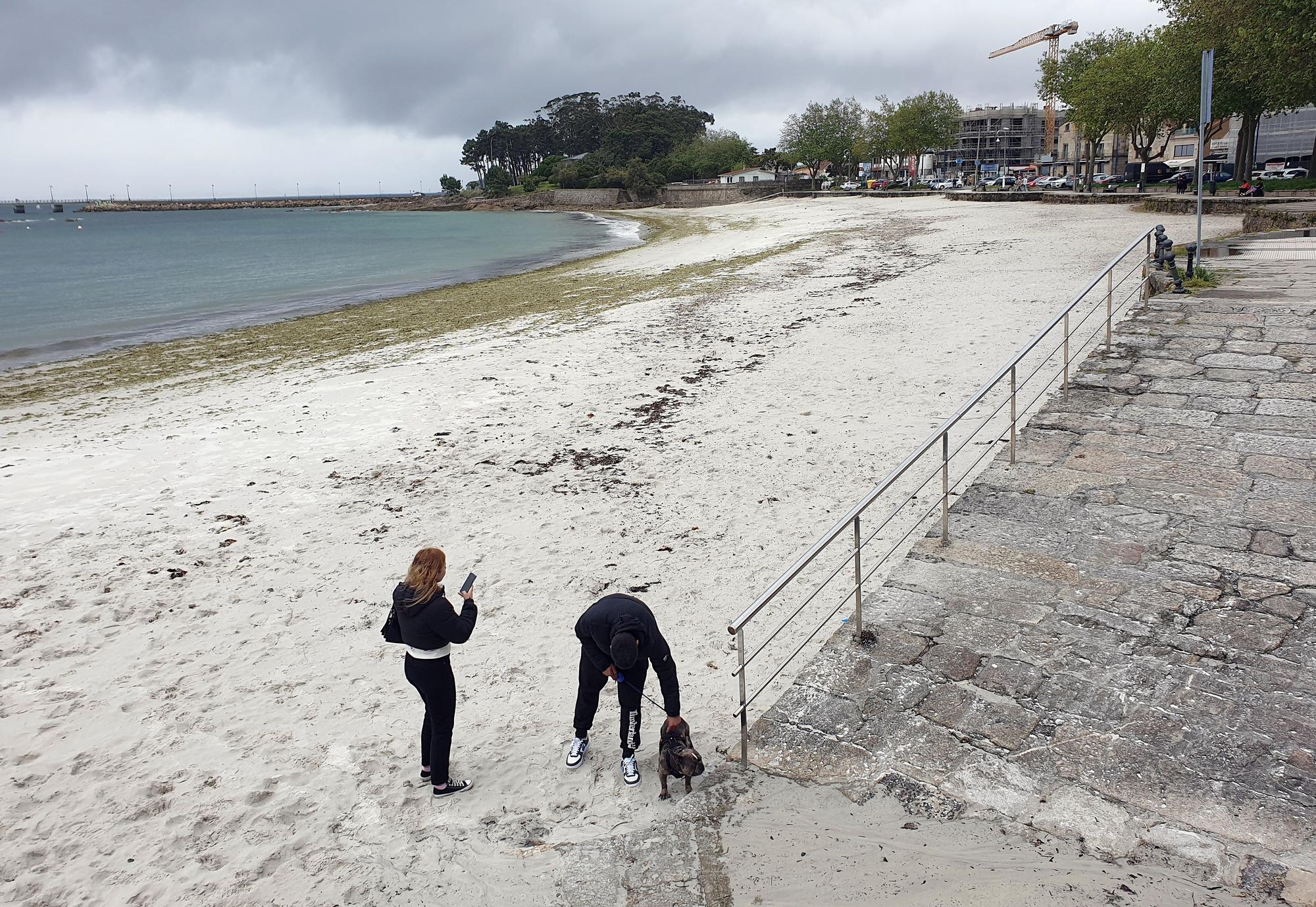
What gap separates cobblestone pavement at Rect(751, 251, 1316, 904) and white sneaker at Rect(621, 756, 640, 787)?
63 cm

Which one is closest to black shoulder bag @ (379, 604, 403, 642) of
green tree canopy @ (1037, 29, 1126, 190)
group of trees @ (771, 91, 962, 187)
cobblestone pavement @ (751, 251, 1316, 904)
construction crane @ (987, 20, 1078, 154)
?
cobblestone pavement @ (751, 251, 1316, 904)

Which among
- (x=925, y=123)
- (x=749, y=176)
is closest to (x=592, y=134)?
(x=749, y=176)

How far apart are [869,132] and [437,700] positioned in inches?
3424

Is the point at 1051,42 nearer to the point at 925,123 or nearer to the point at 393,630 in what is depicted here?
the point at 925,123

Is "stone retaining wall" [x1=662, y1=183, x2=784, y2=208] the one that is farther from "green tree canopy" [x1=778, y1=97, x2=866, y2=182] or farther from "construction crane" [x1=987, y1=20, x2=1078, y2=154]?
"construction crane" [x1=987, y1=20, x2=1078, y2=154]

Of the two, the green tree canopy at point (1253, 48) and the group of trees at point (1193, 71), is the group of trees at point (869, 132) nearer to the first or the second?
the group of trees at point (1193, 71)

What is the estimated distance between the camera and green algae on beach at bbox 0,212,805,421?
15.3 metres

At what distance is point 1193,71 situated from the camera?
33375 mm

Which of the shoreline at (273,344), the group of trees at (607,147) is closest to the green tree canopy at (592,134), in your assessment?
the group of trees at (607,147)

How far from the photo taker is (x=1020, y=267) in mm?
18219

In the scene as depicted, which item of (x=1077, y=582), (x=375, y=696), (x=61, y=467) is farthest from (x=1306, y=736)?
(x=61, y=467)

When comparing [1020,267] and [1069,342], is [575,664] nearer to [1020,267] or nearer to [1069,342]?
[1069,342]

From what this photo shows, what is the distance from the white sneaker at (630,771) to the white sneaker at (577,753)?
0.27 meters

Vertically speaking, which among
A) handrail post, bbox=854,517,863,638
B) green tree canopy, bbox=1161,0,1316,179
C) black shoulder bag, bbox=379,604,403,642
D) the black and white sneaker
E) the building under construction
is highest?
the building under construction
